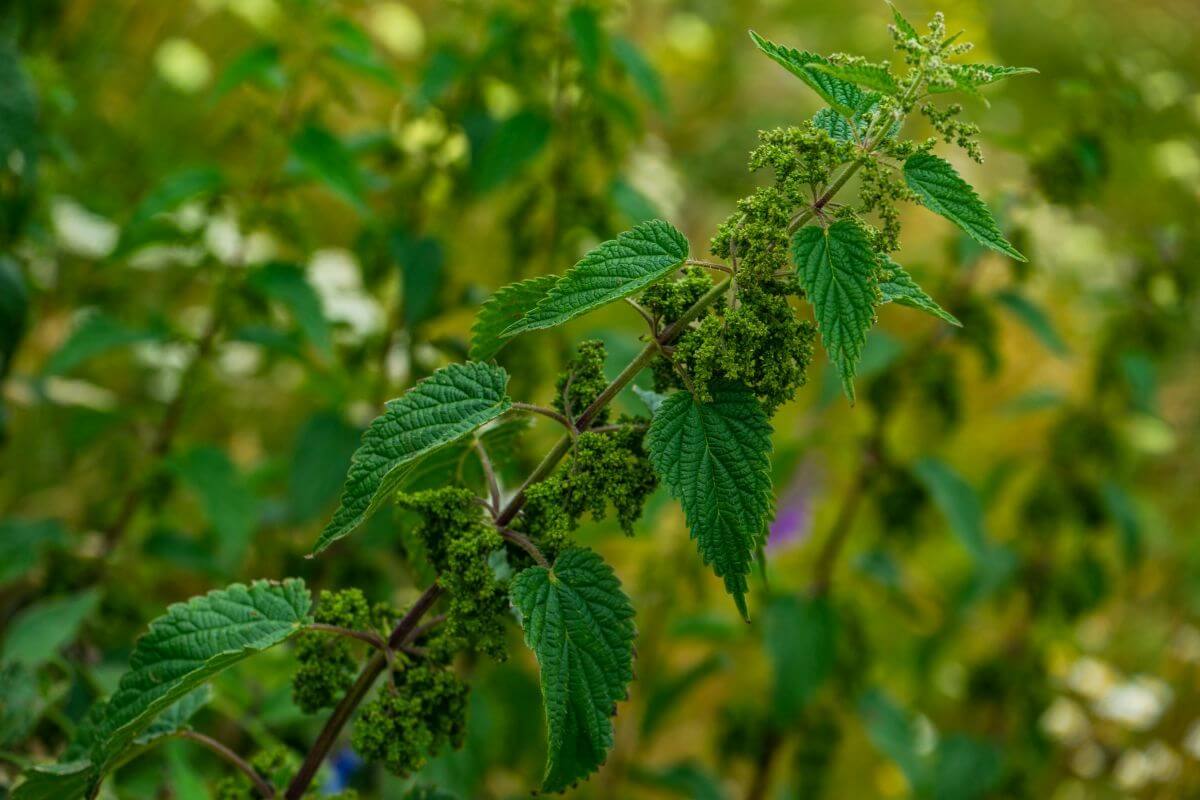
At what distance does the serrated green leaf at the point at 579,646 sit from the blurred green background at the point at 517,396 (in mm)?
181

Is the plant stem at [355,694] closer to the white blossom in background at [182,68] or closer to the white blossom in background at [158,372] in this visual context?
the white blossom in background at [158,372]

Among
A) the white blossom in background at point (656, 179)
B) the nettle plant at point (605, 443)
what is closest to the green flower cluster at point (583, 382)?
the nettle plant at point (605, 443)

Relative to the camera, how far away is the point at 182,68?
2395mm

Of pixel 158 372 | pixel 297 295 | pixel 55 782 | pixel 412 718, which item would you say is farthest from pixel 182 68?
pixel 412 718

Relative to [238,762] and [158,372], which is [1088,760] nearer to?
[238,762]

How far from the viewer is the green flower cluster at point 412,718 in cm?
76

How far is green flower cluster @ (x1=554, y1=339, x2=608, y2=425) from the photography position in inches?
31.0

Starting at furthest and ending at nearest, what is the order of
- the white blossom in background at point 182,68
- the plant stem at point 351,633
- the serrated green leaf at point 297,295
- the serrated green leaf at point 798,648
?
the white blossom in background at point 182,68 < the serrated green leaf at point 798,648 < the serrated green leaf at point 297,295 < the plant stem at point 351,633

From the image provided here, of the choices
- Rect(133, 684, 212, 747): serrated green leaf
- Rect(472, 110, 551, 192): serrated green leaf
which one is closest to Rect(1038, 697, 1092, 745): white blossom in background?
Rect(472, 110, 551, 192): serrated green leaf

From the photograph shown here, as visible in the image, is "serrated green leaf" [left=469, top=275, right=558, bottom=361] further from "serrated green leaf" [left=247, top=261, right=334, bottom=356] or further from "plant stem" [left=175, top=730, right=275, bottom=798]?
"serrated green leaf" [left=247, top=261, right=334, bottom=356]

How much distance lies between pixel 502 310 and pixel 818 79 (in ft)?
0.91

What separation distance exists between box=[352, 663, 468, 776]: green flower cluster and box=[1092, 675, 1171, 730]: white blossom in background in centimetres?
161

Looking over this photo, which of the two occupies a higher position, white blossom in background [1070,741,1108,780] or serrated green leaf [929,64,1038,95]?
white blossom in background [1070,741,1108,780]

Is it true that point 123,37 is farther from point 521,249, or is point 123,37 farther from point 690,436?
point 690,436
